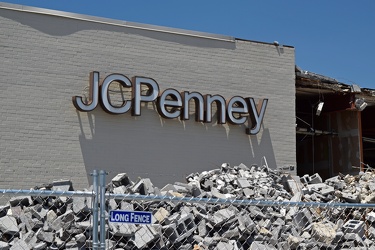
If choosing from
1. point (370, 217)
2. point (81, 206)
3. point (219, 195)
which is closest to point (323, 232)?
point (370, 217)

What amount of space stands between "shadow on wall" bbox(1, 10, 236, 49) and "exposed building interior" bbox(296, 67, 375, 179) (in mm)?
4308

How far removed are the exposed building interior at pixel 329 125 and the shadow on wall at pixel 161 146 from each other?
3734 millimetres

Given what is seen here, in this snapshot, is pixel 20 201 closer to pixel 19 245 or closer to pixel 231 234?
pixel 19 245

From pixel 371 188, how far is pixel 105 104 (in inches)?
294

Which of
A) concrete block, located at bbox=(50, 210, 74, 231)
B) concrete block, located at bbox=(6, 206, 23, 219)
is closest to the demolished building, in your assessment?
concrete block, located at bbox=(6, 206, 23, 219)

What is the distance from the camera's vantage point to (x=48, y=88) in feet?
57.1

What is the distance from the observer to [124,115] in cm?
1834

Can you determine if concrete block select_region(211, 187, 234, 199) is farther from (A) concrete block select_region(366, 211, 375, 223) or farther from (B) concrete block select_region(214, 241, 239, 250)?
(B) concrete block select_region(214, 241, 239, 250)

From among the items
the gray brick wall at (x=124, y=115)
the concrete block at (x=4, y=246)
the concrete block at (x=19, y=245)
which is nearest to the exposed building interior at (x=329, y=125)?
the gray brick wall at (x=124, y=115)

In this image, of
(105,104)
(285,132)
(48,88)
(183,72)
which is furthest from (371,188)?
(48,88)

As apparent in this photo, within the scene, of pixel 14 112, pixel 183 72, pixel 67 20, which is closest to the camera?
pixel 14 112

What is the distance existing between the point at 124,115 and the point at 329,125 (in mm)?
10655

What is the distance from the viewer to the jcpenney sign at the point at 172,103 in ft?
58.5

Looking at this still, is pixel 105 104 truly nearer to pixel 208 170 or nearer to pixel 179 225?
pixel 208 170
